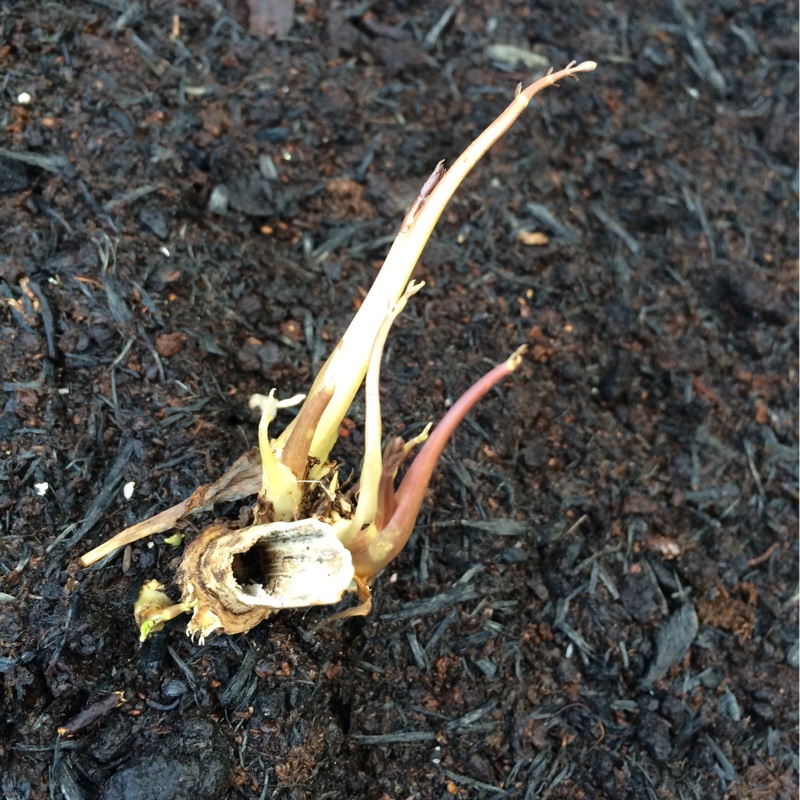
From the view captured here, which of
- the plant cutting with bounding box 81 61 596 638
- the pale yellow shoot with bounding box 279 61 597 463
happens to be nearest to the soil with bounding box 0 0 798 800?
the plant cutting with bounding box 81 61 596 638

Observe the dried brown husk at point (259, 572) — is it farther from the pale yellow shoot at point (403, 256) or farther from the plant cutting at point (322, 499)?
the pale yellow shoot at point (403, 256)

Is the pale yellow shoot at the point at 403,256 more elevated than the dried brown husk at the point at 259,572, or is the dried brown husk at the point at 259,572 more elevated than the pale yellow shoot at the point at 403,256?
the pale yellow shoot at the point at 403,256

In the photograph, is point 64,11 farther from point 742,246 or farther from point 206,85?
point 742,246

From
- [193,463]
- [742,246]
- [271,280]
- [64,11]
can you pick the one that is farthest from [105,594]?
[742,246]

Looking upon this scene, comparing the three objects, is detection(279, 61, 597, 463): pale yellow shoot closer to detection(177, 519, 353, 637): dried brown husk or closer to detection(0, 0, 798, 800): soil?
detection(177, 519, 353, 637): dried brown husk

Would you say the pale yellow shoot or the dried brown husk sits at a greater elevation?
the pale yellow shoot

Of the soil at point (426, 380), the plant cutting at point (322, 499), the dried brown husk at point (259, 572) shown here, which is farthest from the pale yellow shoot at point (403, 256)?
the soil at point (426, 380)

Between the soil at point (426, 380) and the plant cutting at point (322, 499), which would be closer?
the plant cutting at point (322, 499)
